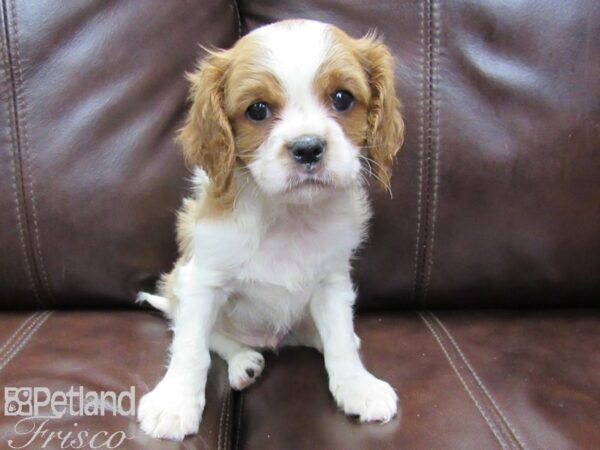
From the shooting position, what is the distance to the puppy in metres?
1.23

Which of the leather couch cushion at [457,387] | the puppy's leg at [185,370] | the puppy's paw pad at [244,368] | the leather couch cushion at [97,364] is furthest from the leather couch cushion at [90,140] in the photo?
the leather couch cushion at [457,387]

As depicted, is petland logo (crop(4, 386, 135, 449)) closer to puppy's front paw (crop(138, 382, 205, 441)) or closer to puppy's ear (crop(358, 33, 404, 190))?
puppy's front paw (crop(138, 382, 205, 441))

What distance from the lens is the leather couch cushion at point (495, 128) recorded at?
163 cm

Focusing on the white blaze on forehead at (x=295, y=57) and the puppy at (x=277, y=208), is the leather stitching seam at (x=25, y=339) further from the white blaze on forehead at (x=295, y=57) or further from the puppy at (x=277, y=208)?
the white blaze on forehead at (x=295, y=57)

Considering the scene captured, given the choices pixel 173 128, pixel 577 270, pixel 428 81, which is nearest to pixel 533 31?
pixel 428 81

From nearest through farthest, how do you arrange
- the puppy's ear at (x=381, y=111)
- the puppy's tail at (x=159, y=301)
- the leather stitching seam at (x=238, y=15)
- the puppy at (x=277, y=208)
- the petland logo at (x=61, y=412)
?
1. the petland logo at (x=61, y=412)
2. the puppy at (x=277, y=208)
3. the puppy's ear at (x=381, y=111)
4. the puppy's tail at (x=159, y=301)
5. the leather stitching seam at (x=238, y=15)

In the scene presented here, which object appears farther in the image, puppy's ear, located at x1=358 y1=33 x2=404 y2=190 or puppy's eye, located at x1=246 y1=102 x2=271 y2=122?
puppy's ear, located at x1=358 y1=33 x2=404 y2=190

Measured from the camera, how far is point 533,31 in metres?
1.63

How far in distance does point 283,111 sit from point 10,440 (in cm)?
76

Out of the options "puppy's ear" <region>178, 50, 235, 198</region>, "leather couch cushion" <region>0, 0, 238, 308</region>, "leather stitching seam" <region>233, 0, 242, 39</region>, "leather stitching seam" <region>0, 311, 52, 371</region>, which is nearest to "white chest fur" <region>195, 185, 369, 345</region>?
"puppy's ear" <region>178, 50, 235, 198</region>

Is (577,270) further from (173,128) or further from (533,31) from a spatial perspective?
(173,128)

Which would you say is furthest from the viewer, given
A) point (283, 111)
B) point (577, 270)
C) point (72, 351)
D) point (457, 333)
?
point (577, 270)

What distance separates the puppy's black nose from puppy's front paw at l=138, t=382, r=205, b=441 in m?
0.52

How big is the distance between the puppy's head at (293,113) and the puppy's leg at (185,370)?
0.70 feet
